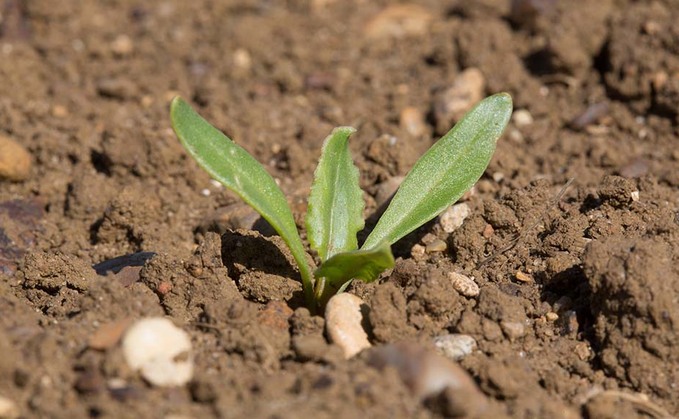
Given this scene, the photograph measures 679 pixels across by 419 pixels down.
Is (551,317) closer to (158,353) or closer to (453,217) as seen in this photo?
(453,217)

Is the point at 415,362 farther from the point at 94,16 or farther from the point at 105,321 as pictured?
the point at 94,16

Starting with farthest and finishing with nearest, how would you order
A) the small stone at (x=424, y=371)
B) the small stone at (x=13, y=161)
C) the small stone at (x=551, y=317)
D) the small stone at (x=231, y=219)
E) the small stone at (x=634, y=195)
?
1. the small stone at (x=13, y=161)
2. the small stone at (x=231, y=219)
3. the small stone at (x=634, y=195)
4. the small stone at (x=551, y=317)
5. the small stone at (x=424, y=371)

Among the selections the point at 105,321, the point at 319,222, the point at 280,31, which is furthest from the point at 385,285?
the point at 280,31

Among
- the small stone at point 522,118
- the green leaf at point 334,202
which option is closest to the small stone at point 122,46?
the small stone at point 522,118

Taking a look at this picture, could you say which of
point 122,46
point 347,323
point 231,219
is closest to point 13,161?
point 231,219

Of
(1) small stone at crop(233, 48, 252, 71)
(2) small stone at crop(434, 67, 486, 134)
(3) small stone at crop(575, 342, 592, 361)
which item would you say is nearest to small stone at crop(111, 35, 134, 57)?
(1) small stone at crop(233, 48, 252, 71)

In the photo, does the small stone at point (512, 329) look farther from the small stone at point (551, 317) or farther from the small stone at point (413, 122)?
the small stone at point (413, 122)

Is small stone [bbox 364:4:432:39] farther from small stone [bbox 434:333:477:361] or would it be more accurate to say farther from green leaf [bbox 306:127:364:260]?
small stone [bbox 434:333:477:361]
